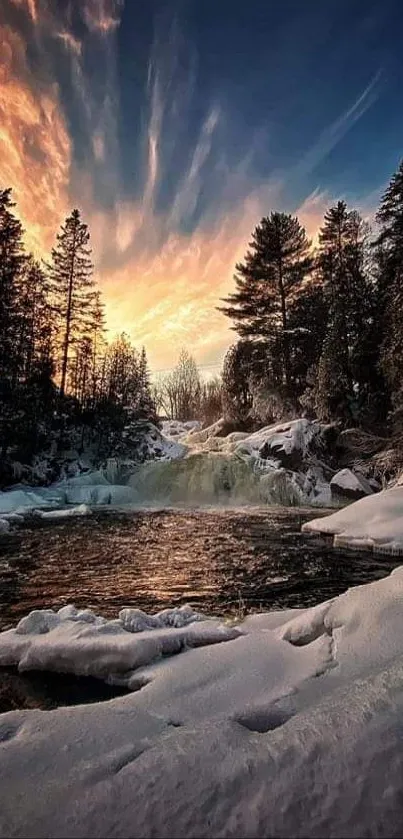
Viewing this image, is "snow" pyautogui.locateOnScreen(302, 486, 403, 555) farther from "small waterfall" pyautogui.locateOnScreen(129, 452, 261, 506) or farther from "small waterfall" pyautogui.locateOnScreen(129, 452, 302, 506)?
"small waterfall" pyautogui.locateOnScreen(129, 452, 261, 506)

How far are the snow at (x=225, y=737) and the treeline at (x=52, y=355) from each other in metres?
20.1

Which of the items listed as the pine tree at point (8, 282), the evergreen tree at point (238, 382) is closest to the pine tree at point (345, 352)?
the evergreen tree at point (238, 382)

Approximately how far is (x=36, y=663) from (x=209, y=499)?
16633mm

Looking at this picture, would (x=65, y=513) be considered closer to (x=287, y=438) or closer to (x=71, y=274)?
(x=287, y=438)

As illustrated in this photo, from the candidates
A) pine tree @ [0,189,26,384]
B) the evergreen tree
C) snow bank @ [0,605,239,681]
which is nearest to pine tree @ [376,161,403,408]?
the evergreen tree

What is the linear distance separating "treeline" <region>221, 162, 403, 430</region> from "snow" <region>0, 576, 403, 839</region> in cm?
1790

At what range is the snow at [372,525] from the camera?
8234 millimetres

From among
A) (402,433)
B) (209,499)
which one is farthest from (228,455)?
(402,433)

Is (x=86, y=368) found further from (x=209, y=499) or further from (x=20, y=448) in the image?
(x=209, y=499)

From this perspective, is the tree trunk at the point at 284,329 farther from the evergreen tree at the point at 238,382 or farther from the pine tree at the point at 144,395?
the pine tree at the point at 144,395

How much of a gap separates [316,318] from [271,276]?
445 cm

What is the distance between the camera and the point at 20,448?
75.3 ft

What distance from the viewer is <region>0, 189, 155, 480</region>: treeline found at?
2280 centimetres

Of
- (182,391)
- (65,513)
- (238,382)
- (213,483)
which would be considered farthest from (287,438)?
(182,391)
